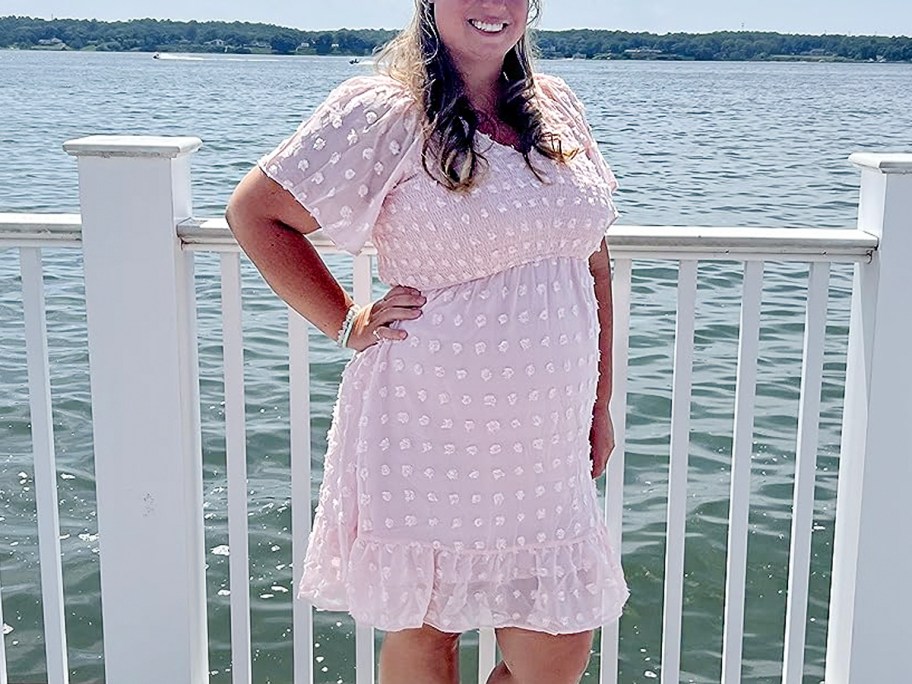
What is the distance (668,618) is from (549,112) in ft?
3.62

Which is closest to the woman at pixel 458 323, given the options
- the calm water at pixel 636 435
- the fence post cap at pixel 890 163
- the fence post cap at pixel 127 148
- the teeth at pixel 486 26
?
the teeth at pixel 486 26

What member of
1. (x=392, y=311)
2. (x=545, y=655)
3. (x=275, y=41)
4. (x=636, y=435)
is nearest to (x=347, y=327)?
(x=392, y=311)

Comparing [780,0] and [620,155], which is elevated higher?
[780,0]

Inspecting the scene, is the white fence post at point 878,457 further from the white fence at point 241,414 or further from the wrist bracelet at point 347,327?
the wrist bracelet at point 347,327

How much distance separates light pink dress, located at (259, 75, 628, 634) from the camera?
1738mm

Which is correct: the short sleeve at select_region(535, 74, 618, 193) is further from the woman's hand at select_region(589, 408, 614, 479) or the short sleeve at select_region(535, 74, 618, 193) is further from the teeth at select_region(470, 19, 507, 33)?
the woman's hand at select_region(589, 408, 614, 479)

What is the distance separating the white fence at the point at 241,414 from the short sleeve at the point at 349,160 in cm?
35

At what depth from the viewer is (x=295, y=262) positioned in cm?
183

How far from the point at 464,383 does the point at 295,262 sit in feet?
1.13

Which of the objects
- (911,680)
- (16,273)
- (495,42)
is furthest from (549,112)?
(16,273)

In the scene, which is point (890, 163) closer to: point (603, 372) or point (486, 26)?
point (603, 372)

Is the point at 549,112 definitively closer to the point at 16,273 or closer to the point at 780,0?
the point at 16,273

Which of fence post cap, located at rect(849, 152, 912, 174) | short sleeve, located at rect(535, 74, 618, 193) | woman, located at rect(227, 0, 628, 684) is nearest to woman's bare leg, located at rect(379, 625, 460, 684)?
woman, located at rect(227, 0, 628, 684)

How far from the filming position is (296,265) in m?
1.83
